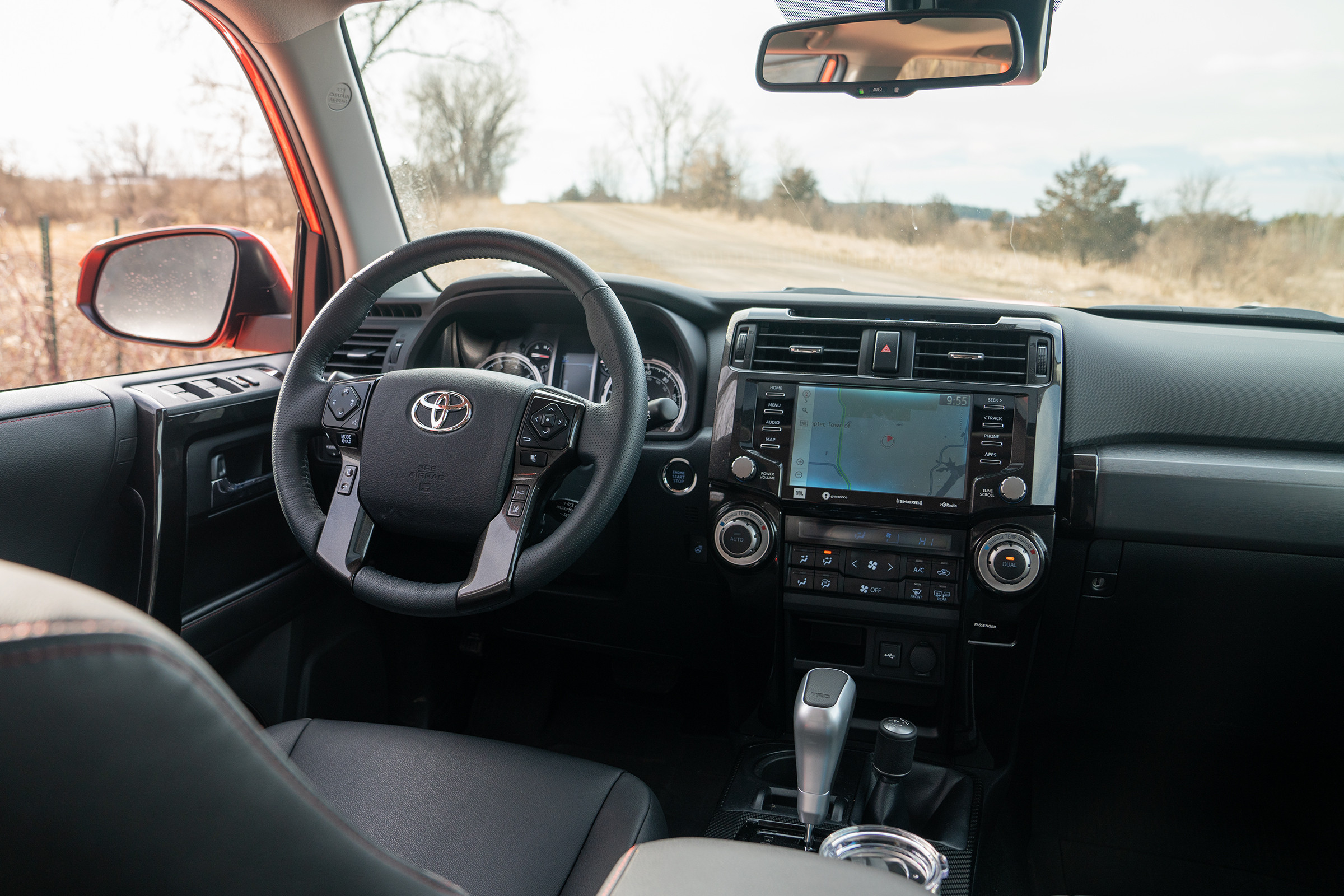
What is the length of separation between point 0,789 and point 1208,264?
229 cm

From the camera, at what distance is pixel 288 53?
7.92 ft

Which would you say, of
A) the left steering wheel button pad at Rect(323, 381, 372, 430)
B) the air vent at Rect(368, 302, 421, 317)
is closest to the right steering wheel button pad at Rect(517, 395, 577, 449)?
the left steering wheel button pad at Rect(323, 381, 372, 430)

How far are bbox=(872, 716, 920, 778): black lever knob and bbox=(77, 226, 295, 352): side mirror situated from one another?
6.45 feet

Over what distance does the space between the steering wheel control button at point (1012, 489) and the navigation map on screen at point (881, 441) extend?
0.24 ft

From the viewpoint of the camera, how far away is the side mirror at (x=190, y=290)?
2.31 m

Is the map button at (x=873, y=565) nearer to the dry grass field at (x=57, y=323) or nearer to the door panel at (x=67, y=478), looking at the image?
the door panel at (x=67, y=478)

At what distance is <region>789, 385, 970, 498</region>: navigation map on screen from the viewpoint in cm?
184

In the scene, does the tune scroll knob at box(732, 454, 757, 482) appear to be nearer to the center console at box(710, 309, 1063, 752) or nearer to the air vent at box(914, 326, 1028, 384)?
the center console at box(710, 309, 1063, 752)

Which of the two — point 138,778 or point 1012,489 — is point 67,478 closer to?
point 138,778

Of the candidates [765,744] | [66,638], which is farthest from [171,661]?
[765,744]

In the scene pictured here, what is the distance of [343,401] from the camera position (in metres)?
1.87

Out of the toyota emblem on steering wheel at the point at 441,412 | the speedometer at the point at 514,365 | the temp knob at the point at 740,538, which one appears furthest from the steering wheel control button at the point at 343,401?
the temp knob at the point at 740,538

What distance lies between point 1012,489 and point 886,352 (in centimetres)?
37

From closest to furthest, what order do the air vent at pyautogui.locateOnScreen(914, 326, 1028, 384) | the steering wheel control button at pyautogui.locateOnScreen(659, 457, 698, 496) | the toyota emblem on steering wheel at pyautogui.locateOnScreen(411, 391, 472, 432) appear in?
1. the toyota emblem on steering wheel at pyautogui.locateOnScreen(411, 391, 472, 432)
2. the air vent at pyautogui.locateOnScreen(914, 326, 1028, 384)
3. the steering wheel control button at pyautogui.locateOnScreen(659, 457, 698, 496)
